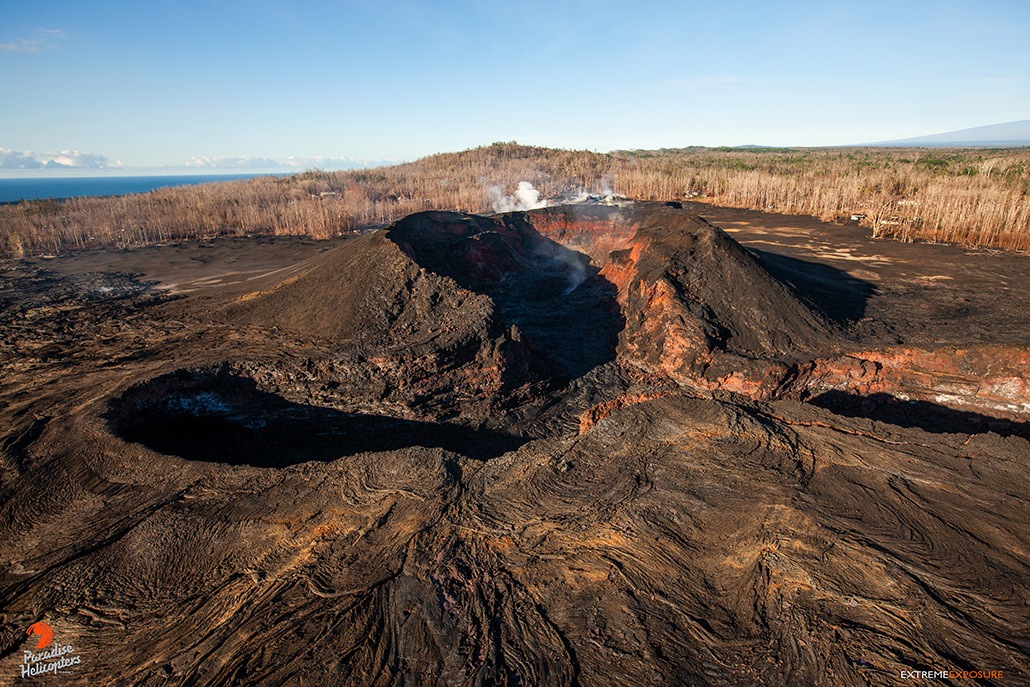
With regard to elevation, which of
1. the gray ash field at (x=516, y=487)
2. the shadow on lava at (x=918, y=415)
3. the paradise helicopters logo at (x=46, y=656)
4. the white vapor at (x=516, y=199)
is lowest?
the shadow on lava at (x=918, y=415)

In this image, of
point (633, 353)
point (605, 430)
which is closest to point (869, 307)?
point (633, 353)

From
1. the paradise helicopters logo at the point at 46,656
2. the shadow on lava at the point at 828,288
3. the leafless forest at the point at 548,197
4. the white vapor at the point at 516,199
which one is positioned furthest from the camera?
the white vapor at the point at 516,199

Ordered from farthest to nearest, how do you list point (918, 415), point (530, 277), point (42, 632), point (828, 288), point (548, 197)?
1. point (548, 197)
2. point (530, 277)
3. point (828, 288)
4. point (918, 415)
5. point (42, 632)

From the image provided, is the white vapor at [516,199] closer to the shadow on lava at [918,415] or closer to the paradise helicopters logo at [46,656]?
the shadow on lava at [918,415]

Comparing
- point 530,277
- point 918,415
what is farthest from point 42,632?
point 530,277

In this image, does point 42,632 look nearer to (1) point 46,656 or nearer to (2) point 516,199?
(1) point 46,656

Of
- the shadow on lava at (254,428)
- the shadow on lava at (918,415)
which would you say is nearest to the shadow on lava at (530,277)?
the shadow on lava at (254,428)

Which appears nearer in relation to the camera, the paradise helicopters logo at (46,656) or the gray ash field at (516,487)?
the gray ash field at (516,487)
